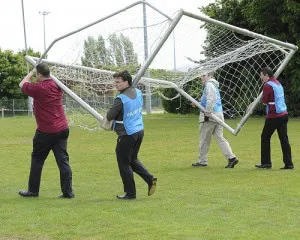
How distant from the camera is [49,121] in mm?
9641

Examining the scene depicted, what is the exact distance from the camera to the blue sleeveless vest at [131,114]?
9.35 metres

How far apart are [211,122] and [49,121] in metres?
4.68

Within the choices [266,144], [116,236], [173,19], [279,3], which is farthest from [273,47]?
[279,3]

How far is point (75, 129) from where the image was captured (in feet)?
93.8

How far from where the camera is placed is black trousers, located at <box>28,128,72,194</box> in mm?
9670

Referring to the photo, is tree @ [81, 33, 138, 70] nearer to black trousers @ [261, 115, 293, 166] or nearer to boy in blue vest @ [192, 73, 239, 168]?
boy in blue vest @ [192, 73, 239, 168]

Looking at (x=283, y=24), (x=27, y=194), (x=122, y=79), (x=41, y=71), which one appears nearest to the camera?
(x=122, y=79)

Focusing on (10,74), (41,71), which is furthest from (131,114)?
(10,74)

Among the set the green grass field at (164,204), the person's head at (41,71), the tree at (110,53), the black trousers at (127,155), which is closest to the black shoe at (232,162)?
the green grass field at (164,204)

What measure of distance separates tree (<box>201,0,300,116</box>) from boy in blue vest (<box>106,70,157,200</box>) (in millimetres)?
26616

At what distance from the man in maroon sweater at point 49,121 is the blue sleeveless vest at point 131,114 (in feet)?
3.14

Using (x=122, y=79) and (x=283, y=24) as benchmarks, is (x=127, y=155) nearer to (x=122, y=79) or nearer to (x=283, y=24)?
(x=122, y=79)

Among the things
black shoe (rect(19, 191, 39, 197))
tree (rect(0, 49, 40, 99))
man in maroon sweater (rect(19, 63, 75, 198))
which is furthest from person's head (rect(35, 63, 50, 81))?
tree (rect(0, 49, 40, 99))

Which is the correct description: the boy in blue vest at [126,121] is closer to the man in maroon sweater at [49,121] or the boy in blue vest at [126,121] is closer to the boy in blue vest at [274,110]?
the man in maroon sweater at [49,121]
